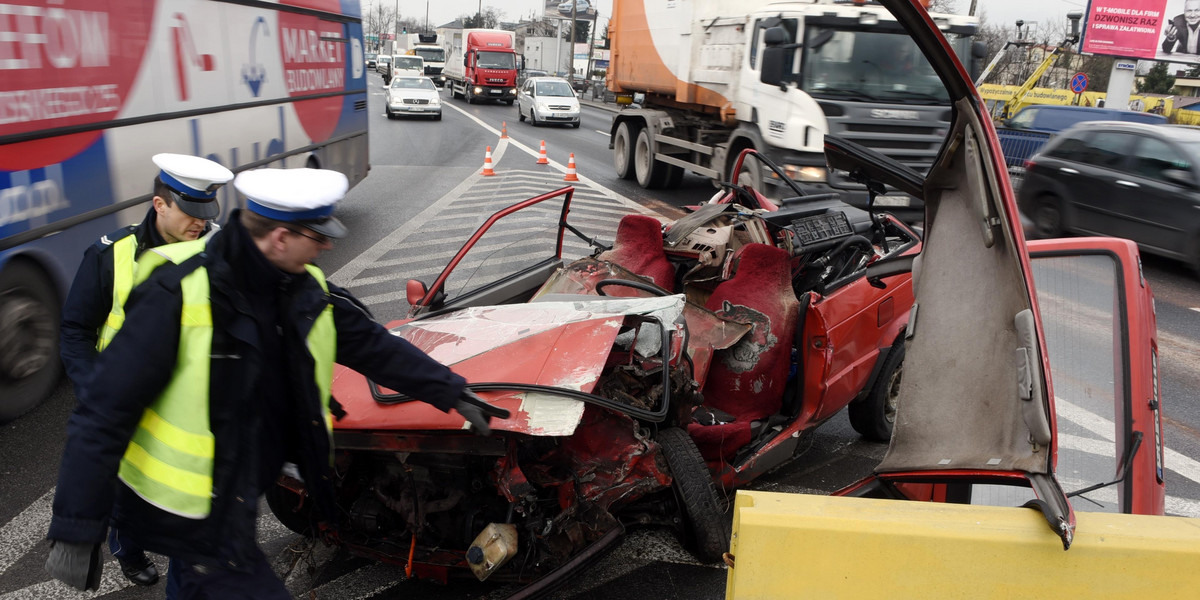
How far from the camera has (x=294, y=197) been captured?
2.16 meters

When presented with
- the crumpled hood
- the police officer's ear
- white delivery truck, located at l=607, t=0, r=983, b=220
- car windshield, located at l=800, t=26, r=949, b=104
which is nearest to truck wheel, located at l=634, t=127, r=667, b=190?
white delivery truck, located at l=607, t=0, r=983, b=220

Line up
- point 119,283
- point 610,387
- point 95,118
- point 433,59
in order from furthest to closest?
1. point 433,59
2. point 95,118
3. point 610,387
4. point 119,283

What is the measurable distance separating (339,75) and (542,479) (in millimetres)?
9942

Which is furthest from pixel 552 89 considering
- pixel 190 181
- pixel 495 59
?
pixel 190 181

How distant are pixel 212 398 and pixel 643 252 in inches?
118

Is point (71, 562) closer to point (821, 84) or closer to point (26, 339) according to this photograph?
point (26, 339)

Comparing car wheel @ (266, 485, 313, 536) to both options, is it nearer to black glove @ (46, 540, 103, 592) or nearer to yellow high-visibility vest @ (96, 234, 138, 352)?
yellow high-visibility vest @ (96, 234, 138, 352)

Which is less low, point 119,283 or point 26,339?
point 119,283

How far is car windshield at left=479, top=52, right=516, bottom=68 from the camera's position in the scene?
1455 inches

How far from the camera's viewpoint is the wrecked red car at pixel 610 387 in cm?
302


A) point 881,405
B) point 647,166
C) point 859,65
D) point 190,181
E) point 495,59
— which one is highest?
point 495,59

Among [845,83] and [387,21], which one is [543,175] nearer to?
[845,83]

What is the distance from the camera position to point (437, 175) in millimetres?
16359

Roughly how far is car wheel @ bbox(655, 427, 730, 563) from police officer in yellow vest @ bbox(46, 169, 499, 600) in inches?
56.4
